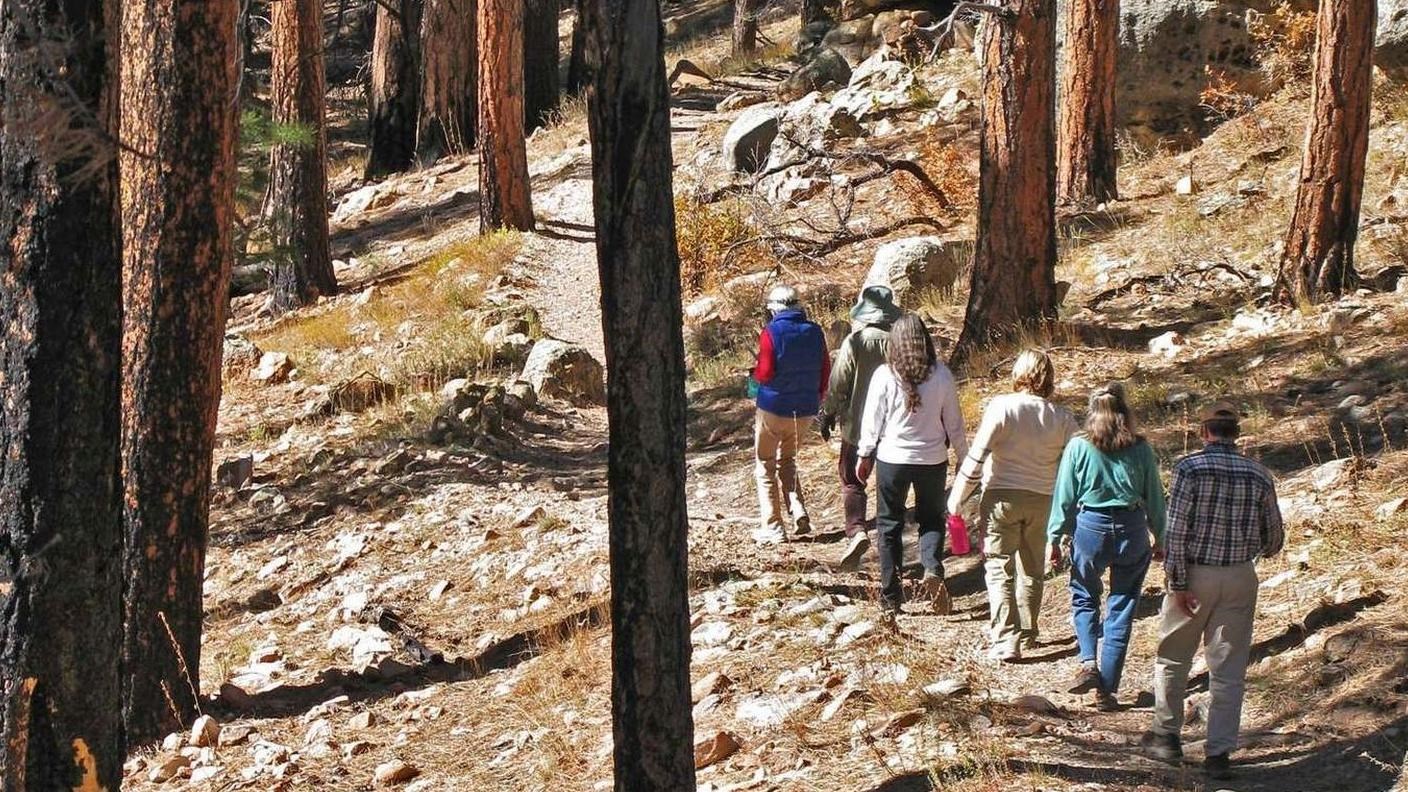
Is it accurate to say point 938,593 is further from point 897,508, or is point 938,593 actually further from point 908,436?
point 908,436

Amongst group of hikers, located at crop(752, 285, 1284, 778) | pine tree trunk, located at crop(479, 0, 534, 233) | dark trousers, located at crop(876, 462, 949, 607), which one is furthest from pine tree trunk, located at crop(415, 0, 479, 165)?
dark trousers, located at crop(876, 462, 949, 607)

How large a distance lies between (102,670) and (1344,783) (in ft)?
15.0

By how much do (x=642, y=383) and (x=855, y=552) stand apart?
13.4 ft

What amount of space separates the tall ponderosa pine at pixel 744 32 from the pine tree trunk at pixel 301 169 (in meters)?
12.1

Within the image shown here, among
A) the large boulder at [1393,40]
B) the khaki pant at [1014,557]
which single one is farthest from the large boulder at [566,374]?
the large boulder at [1393,40]

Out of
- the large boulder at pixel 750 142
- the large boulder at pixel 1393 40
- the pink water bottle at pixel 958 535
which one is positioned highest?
the large boulder at pixel 1393 40

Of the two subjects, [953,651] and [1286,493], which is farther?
[1286,493]

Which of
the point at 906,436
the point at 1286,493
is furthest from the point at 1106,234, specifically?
the point at 906,436

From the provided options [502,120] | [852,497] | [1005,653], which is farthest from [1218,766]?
[502,120]

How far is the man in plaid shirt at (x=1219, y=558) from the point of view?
6.20m

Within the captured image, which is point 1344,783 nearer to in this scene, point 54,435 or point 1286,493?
point 1286,493

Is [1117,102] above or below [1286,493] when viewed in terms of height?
above

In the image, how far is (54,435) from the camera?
17.3 ft

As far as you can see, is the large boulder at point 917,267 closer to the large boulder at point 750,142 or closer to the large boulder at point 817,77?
the large boulder at point 750,142
